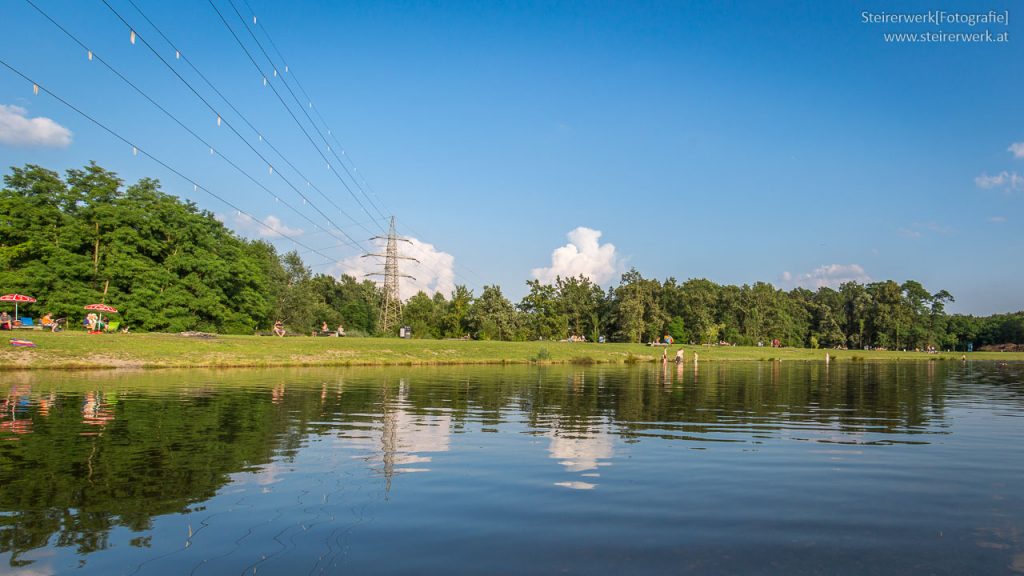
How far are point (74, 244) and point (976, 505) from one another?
8987 centimetres

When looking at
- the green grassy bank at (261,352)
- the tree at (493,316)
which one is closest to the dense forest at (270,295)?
the tree at (493,316)

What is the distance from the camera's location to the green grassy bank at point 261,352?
1816 inches

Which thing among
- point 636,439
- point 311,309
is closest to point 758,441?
point 636,439

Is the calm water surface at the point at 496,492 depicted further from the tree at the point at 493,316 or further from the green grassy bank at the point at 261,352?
the tree at the point at 493,316

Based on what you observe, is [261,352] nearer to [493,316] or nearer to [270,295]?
[270,295]

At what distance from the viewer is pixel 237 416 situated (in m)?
20.7

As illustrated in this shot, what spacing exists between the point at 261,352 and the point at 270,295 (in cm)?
5740

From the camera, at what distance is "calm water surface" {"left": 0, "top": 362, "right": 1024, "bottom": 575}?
758cm

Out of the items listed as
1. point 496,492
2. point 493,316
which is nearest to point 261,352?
point 496,492

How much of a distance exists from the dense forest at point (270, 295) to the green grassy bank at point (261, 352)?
76.9ft

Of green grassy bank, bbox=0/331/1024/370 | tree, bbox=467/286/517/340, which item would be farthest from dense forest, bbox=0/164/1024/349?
green grassy bank, bbox=0/331/1024/370

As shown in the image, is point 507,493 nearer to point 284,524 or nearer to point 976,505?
point 284,524

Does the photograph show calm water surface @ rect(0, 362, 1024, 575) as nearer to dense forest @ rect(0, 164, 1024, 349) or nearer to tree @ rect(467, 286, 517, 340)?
dense forest @ rect(0, 164, 1024, 349)

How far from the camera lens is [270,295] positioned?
367ft
